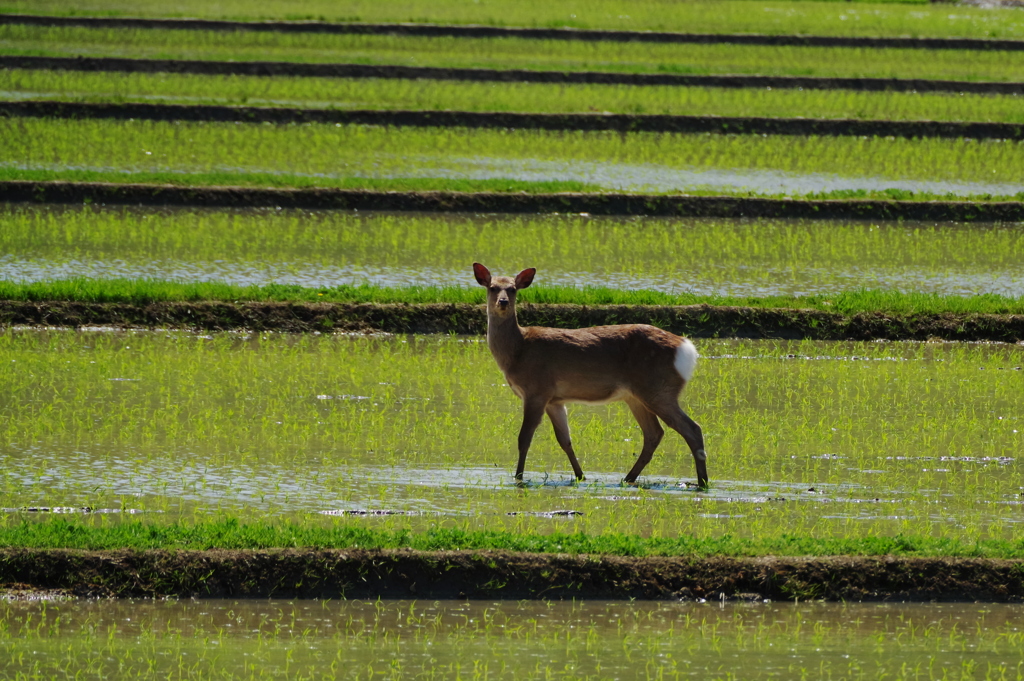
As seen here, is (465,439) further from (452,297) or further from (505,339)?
(452,297)

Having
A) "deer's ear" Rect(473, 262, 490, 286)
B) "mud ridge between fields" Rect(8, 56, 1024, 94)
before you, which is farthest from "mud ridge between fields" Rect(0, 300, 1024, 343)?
"mud ridge between fields" Rect(8, 56, 1024, 94)

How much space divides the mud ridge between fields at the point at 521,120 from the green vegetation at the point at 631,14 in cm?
748

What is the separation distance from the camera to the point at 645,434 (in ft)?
23.9

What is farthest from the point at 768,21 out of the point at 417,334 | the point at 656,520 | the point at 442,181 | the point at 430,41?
the point at 656,520

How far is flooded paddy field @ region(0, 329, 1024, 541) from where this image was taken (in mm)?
6469

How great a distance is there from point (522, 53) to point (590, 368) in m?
15.6

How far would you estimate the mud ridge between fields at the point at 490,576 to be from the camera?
5.48 meters

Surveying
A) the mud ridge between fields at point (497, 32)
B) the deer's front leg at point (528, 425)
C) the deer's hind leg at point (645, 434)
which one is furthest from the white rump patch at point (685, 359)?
the mud ridge between fields at point (497, 32)

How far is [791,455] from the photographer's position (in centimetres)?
759

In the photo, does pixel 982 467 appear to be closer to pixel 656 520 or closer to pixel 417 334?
pixel 656 520

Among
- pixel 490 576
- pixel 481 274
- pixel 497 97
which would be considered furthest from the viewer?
pixel 497 97

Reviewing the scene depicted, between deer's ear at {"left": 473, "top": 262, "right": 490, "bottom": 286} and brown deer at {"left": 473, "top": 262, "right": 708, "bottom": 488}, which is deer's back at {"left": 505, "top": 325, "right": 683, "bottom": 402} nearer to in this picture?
brown deer at {"left": 473, "top": 262, "right": 708, "bottom": 488}

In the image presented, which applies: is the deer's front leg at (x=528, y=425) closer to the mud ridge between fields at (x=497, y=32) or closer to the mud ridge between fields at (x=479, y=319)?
the mud ridge between fields at (x=479, y=319)

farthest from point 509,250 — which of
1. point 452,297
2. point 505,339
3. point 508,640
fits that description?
point 508,640
